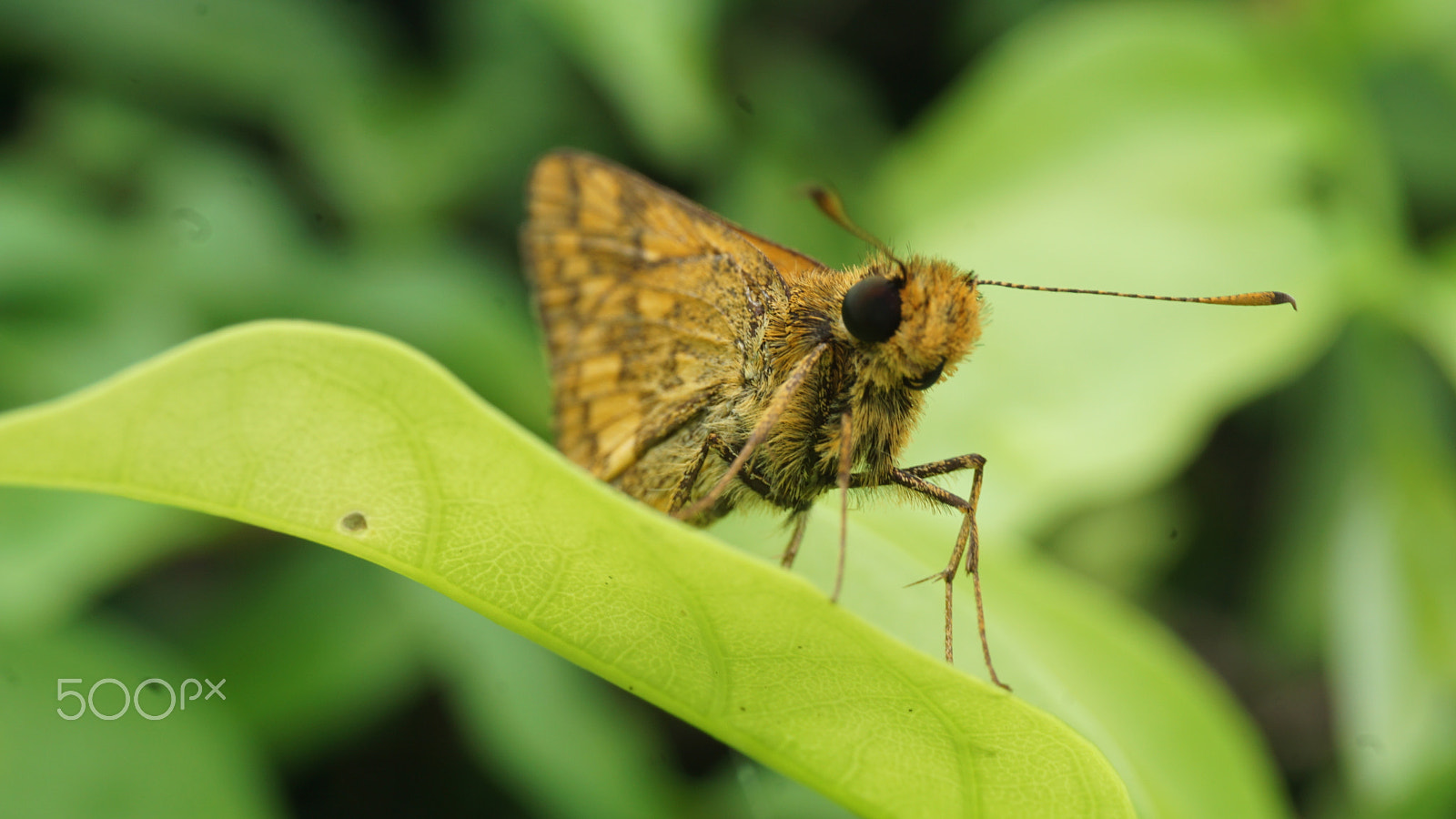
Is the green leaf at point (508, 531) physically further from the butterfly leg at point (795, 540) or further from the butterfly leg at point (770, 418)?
the butterfly leg at point (795, 540)

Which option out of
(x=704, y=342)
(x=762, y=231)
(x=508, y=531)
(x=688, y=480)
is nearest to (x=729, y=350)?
(x=704, y=342)

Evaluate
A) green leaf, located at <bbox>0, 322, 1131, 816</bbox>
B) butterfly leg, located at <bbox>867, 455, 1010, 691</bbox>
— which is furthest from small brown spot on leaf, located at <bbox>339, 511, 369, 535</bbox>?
butterfly leg, located at <bbox>867, 455, 1010, 691</bbox>

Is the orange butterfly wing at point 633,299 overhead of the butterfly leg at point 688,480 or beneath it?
overhead

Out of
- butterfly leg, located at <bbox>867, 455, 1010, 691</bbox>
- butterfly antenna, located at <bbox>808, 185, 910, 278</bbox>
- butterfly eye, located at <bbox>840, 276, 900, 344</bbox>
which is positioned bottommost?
butterfly leg, located at <bbox>867, 455, 1010, 691</bbox>

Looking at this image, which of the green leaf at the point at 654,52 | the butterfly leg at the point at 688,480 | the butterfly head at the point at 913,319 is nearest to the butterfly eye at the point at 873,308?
the butterfly head at the point at 913,319

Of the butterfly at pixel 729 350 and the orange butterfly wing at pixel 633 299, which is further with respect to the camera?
the orange butterfly wing at pixel 633 299

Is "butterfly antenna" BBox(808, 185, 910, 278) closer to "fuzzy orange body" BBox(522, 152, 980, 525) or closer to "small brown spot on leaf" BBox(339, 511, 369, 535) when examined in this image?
"fuzzy orange body" BBox(522, 152, 980, 525)

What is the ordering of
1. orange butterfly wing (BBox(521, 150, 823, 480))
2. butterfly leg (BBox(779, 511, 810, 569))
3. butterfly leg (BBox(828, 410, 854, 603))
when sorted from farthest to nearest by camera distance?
1. orange butterfly wing (BBox(521, 150, 823, 480))
2. butterfly leg (BBox(779, 511, 810, 569))
3. butterfly leg (BBox(828, 410, 854, 603))

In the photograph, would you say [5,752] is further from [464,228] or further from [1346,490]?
[1346,490]
